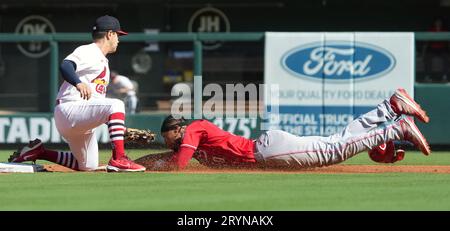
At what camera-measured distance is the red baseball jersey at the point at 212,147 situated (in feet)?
29.4

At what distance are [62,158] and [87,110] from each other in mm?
927

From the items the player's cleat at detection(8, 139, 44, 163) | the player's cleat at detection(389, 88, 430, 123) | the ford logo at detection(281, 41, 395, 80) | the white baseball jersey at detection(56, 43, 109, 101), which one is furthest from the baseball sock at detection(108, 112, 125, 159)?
the ford logo at detection(281, 41, 395, 80)

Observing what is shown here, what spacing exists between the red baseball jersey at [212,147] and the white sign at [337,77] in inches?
182

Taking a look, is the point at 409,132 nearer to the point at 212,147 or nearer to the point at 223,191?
the point at 212,147

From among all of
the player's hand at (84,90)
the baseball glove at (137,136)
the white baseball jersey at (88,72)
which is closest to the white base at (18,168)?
the white baseball jersey at (88,72)

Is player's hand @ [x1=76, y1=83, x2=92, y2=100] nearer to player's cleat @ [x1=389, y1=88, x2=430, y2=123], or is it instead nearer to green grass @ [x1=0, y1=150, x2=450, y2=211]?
green grass @ [x1=0, y1=150, x2=450, y2=211]

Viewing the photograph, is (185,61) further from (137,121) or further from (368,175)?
(368,175)

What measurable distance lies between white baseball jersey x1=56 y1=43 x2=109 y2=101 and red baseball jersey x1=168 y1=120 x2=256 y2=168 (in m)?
0.96

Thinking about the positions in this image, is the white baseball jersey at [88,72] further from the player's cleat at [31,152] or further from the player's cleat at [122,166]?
the player's cleat at [31,152]

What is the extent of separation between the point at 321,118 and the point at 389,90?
100cm
